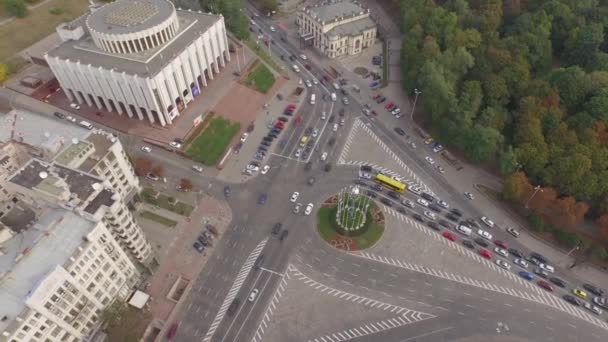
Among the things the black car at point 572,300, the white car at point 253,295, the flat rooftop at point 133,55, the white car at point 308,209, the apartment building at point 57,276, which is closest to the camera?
the apartment building at point 57,276

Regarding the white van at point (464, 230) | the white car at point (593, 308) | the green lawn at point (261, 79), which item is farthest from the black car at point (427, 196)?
the green lawn at point (261, 79)

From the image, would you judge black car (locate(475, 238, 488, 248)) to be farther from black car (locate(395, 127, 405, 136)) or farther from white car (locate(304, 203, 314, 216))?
white car (locate(304, 203, 314, 216))

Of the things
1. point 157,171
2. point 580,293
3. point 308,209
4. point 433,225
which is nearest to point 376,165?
point 433,225

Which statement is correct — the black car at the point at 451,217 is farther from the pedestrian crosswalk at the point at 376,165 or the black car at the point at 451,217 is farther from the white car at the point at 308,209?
the white car at the point at 308,209

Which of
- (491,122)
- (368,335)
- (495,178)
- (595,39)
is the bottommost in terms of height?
(368,335)

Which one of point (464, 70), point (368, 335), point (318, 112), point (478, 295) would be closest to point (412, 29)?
point (464, 70)

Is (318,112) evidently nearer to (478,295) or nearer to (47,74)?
(478,295)
